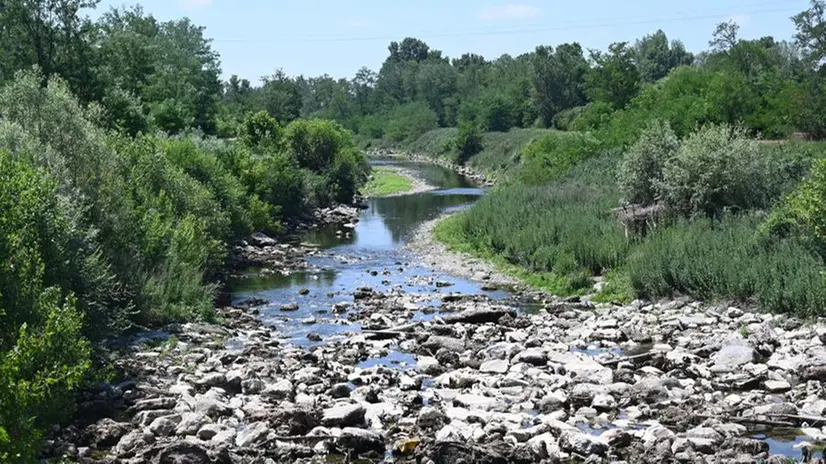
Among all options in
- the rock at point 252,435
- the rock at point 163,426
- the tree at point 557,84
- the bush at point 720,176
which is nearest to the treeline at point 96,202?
the rock at point 163,426

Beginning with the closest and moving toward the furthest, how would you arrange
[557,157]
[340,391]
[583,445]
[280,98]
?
[583,445]
[340,391]
[557,157]
[280,98]

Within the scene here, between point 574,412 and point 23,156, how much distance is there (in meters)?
16.7

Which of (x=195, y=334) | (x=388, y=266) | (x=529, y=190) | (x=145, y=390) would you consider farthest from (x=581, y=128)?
(x=145, y=390)

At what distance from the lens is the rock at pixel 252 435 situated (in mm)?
15961

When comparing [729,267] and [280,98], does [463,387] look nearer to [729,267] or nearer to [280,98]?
[729,267]

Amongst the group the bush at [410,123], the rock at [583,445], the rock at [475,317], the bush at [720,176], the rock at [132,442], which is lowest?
→ the rock at [583,445]

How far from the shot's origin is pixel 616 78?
88000 millimetres

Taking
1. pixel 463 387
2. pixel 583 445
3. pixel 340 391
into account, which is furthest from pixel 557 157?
pixel 583 445

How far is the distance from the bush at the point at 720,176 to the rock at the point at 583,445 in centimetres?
Result: 2049

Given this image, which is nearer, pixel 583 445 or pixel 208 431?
pixel 583 445

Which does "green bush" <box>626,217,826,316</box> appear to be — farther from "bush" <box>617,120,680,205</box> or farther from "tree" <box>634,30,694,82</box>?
"tree" <box>634,30,694,82</box>

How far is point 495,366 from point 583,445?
6.01 metres

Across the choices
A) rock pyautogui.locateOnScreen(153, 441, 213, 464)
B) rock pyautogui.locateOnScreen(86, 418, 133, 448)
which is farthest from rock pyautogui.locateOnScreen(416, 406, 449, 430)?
rock pyautogui.locateOnScreen(86, 418, 133, 448)

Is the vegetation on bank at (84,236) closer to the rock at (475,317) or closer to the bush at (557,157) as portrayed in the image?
the rock at (475,317)
